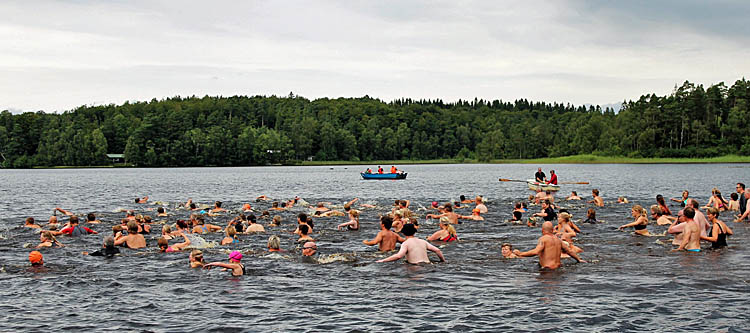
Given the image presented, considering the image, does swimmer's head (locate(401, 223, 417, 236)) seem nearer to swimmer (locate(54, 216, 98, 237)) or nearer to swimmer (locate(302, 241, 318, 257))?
swimmer (locate(302, 241, 318, 257))

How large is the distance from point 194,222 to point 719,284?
730 inches

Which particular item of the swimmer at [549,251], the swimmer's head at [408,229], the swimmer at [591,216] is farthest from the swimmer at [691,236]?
the swimmer's head at [408,229]

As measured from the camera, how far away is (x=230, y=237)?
22938mm

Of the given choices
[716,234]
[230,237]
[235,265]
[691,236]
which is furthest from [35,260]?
[716,234]

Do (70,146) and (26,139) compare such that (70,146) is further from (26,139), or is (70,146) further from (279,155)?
(279,155)

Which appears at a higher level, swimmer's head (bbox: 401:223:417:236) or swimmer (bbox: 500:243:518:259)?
swimmer's head (bbox: 401:223:417:236)

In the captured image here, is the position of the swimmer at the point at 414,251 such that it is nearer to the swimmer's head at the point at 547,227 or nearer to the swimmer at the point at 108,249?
the swimmer's head at the point at 547,227

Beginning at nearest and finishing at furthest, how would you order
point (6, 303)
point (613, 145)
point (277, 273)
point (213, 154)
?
point (6, 303)
point (277, 273)
point (613, 145)
point (213, 154)

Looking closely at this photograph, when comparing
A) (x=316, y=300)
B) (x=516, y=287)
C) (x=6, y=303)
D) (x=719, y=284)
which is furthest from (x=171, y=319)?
(x=719, y=284)

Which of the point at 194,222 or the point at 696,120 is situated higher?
the point at 696,120

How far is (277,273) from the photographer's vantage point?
17.4 metres

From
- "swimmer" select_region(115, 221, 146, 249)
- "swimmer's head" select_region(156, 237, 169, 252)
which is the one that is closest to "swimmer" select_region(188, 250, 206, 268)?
"swimmer's head" select_region(156, 237, 169, 252)

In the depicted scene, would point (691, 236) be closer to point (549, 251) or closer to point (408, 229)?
point (549, 251)

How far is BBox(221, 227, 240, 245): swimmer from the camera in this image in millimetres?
22506
